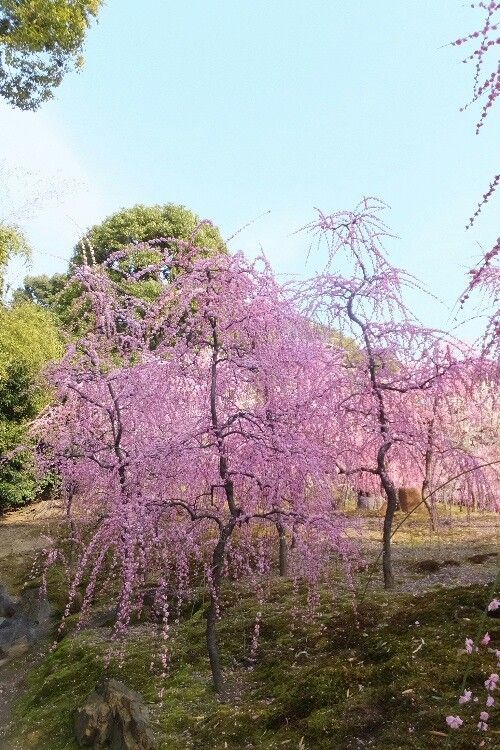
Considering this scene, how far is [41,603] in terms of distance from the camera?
9391mm

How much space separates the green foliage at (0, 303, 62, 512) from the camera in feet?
46.5

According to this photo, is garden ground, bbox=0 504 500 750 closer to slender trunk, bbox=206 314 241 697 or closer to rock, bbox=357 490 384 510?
slender trunk, bbox=206 314 241 697

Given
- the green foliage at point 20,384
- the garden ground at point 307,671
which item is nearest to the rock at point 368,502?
the garden ground at point 307,671

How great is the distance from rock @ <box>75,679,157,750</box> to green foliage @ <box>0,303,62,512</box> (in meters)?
9.42

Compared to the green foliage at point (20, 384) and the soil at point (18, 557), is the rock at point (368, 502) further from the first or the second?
the green foliage at point (20, 384)

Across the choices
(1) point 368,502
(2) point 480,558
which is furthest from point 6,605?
(1) point 368,502

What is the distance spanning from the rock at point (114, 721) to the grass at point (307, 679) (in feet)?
0.52

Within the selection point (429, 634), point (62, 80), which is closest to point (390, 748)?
point (429, 634)

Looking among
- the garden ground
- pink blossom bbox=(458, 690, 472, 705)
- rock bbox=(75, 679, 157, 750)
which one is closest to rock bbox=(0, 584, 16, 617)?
the garden ground

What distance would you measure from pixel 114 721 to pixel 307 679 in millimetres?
1535

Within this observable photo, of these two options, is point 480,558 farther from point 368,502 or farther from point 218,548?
point 368,502

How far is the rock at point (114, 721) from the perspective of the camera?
15.9ft

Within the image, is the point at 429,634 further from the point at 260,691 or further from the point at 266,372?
the point at 266,372

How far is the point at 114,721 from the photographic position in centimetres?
506
